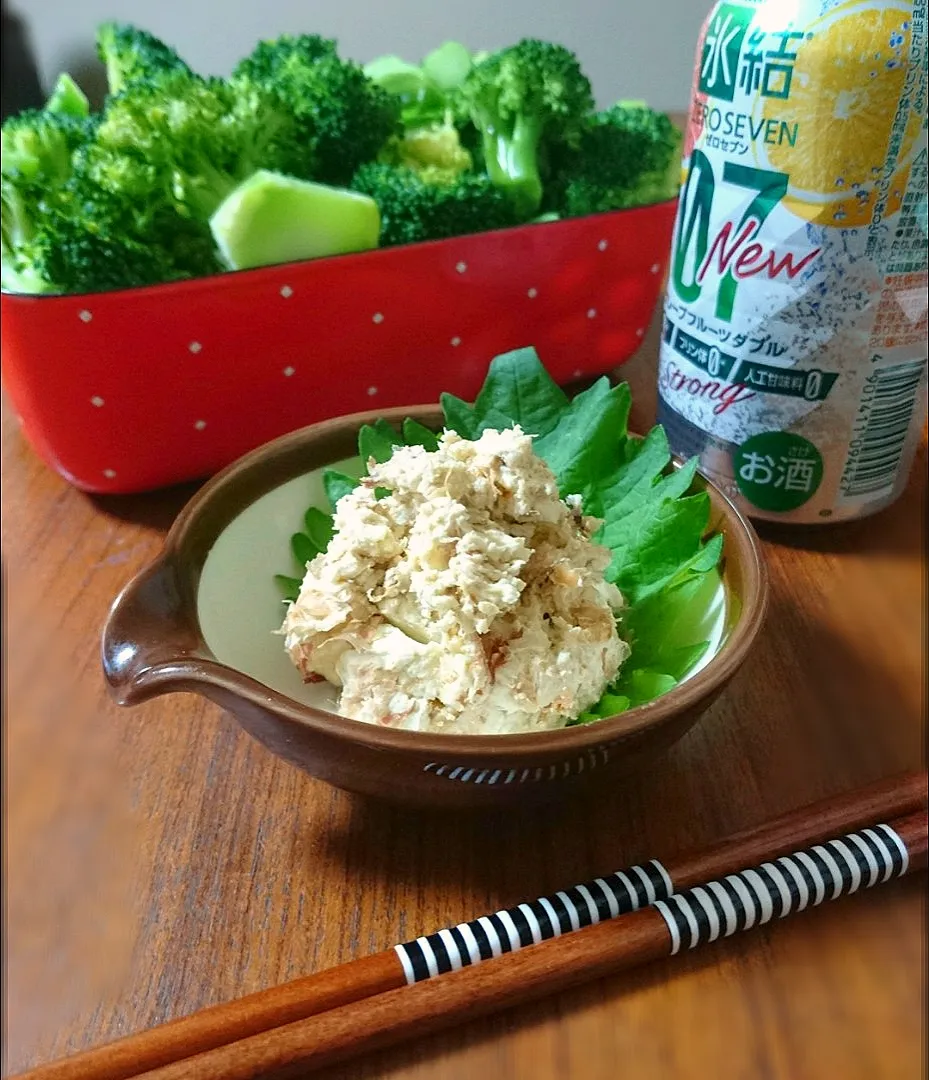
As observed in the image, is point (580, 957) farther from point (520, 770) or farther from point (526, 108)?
point (526, 108)

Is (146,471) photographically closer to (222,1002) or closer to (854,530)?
(222,1002)

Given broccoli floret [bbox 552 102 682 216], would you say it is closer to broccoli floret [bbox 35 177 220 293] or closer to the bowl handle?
broccoli floret [bbox 35 177 220 293]

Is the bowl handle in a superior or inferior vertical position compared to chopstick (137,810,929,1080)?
superior

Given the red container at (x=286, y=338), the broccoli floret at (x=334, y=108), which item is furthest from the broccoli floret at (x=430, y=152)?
the red container at (x=286, y=338)

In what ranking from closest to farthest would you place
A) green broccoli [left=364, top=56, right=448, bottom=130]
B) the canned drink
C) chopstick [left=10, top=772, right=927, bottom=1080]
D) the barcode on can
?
chopstick [left=10, top=772, right=927, bottom=1080] < the canned drink < the barcode on can < green broccoli [left=364, top=56, right=448, bottom=130]

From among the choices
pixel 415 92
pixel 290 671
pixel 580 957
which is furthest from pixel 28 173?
pixel 580 957

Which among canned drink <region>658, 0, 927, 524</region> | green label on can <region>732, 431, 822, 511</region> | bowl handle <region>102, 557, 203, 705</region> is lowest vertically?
green label on can <region>732, 431, 822, 511</region>

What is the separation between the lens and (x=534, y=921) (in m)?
0.44

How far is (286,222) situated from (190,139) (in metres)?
0.12

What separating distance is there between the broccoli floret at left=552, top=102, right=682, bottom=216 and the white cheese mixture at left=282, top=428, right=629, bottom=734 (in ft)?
1.45

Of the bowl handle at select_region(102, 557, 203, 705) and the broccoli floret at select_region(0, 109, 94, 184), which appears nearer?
the bowl handle at select_region(102, 557, 203, 705)

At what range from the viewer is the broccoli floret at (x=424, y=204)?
739 millimetres

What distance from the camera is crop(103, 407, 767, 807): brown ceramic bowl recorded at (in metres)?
0.41

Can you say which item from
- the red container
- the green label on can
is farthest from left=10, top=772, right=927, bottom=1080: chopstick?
the red container
